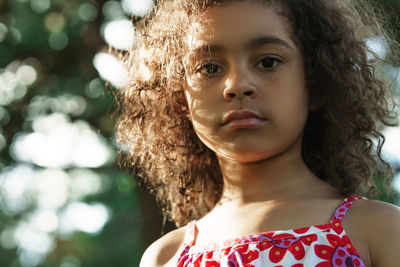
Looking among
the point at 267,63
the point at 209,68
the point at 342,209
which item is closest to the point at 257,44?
the point at 267,63

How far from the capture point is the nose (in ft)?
6.00

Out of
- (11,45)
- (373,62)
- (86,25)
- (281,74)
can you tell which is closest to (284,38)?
(281,74)

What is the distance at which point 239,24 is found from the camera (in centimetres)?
190

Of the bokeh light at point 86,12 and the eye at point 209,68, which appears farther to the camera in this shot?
the bokeh light at point 86,12

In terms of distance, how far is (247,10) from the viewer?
6.34 feet

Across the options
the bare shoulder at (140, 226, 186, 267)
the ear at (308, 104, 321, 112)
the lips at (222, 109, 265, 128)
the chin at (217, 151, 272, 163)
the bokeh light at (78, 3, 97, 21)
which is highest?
the bokeh light at (78, 3, 97, 21)

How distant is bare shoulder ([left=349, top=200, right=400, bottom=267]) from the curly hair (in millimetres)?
252

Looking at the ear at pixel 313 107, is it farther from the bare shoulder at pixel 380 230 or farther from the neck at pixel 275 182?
the bare shoulder at pixel 380 230

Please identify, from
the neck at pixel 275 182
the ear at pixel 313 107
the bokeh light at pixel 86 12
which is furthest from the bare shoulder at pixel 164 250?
the bokeh light at pixel 86 12

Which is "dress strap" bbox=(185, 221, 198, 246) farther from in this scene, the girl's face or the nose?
the nose

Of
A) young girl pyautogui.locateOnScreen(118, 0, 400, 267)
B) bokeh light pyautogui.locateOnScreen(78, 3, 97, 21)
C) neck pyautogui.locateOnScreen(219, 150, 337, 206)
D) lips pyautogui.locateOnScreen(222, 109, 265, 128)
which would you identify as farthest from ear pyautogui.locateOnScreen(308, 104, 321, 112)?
→ bokeh light pyautogui.locateOnScreen(78, 3, 97, 21)

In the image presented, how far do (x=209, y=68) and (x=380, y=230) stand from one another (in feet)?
2.54

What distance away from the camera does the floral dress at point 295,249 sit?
1.67 meters

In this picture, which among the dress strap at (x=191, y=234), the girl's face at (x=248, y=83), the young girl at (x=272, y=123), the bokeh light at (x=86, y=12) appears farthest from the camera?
the bokeh light at (x=86, y=12)
